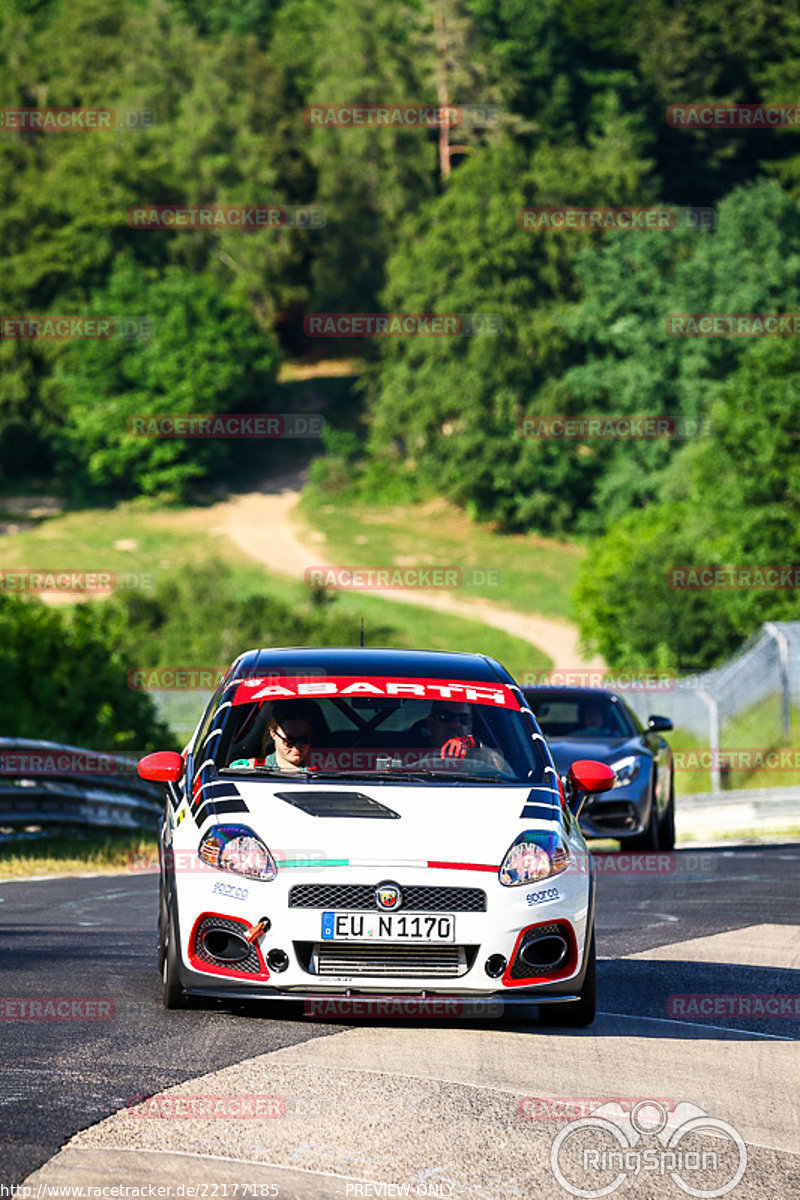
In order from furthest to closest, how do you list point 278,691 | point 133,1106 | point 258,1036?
1. point 278,691
2. point 258,1036
3. point 133,1106

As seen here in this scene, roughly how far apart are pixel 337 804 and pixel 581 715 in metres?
11.0

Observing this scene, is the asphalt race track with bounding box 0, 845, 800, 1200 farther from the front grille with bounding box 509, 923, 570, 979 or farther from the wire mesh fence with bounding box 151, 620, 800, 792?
the wire mesh fence with bounding box 151, 620, 800, 792

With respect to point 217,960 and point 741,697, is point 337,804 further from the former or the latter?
point 741,697

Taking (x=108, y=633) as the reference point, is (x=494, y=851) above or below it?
above

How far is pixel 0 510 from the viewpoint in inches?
3565

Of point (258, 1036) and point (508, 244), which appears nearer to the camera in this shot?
point (258, 1036)

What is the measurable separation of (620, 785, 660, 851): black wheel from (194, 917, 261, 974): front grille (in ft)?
33.5

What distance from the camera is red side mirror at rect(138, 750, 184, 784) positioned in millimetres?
9219

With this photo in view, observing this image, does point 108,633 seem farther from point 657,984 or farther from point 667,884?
point 657,984

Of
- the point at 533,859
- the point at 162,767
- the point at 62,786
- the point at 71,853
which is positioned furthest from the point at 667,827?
the point at 533,859

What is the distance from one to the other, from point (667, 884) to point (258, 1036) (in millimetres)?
8623

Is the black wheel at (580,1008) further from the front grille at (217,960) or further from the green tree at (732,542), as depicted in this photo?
the green tree at (732,542)

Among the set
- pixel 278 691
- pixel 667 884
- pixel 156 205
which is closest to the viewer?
pixel 278 691

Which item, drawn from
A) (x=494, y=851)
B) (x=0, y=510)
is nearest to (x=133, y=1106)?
(x=494, y=851)
